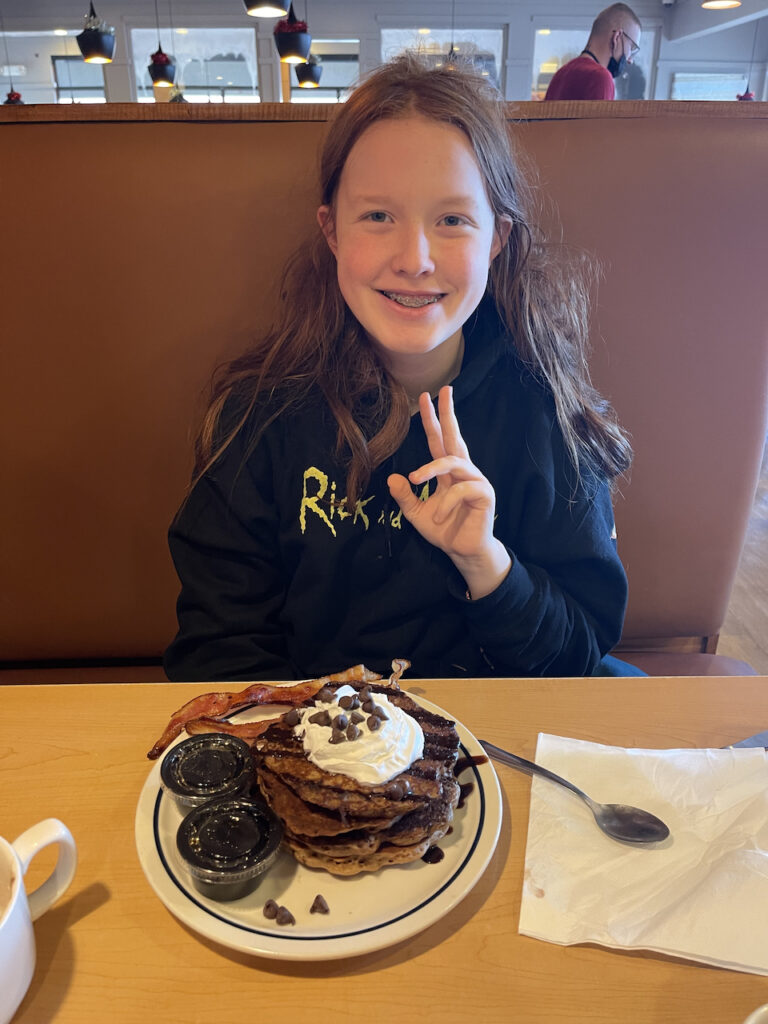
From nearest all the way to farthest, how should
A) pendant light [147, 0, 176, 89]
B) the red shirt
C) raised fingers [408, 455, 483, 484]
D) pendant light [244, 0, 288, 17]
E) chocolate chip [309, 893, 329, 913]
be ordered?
chocolate chip [309, 893, 329, 913]
raised fingers [408, 455, 483, 484]
the red shirt
pendant light [244, 0, 288, 17]
pendant light [147, 0, 176, 89]

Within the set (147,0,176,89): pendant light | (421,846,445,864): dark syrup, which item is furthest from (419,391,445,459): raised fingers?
(147,0,176,89): pendant light

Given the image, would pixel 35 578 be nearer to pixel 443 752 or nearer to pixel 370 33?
pixel 443 752

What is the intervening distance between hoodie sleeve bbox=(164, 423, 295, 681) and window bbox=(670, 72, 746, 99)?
10.5 m

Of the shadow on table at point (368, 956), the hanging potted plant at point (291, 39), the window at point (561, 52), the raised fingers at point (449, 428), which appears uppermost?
the window at point (561, 52)

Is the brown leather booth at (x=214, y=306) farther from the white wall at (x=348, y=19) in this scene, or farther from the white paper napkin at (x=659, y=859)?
the white wall at (x=348, y=19)

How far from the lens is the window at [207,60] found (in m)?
8.62

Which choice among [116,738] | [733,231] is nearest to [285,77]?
[733,231]

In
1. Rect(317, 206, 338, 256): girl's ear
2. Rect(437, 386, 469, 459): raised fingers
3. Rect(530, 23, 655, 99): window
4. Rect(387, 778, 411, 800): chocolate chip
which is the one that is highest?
Rect(530, 23, 655, 99): window

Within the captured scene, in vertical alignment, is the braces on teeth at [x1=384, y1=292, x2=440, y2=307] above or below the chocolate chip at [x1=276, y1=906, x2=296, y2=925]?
above

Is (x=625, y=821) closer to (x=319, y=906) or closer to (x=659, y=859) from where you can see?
(x=659, y=859)

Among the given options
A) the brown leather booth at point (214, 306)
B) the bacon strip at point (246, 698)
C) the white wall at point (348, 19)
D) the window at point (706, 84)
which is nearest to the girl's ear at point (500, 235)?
the brown leather booth at point (214, 306)

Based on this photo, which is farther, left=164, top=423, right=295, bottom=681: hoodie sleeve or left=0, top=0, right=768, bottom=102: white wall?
left=0, top=0, right=768, bottom=102: white wall

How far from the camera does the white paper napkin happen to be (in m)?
0.61

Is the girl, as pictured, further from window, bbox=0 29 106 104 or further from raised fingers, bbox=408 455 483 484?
window, bbox=0 29 106 104
